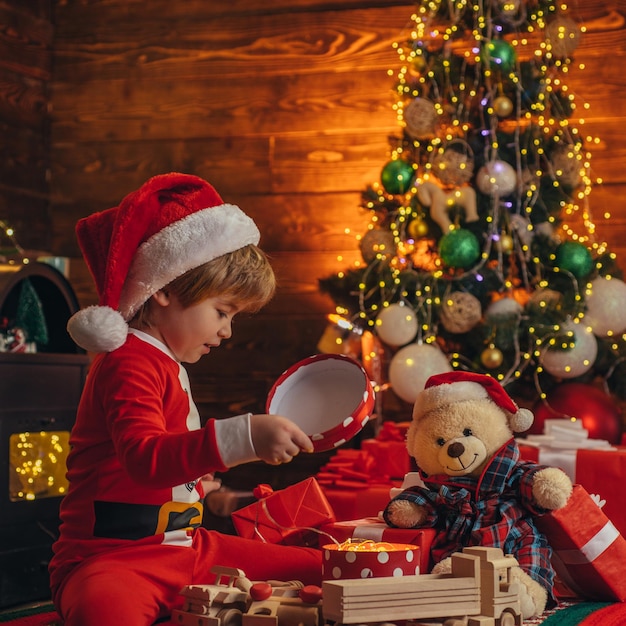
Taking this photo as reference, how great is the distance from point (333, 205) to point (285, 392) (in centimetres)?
170

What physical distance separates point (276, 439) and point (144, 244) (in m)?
0.43

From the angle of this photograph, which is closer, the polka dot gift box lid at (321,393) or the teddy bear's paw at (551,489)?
the polka dot gift box lid at (321,393)

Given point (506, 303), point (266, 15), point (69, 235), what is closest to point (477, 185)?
point (506, 303)

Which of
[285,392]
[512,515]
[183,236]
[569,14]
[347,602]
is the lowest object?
[512,515]

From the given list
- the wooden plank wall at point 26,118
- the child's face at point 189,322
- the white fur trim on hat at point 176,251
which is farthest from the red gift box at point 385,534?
the wooden plank wall at point 26,118

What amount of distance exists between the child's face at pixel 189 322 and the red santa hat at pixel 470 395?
42 cm

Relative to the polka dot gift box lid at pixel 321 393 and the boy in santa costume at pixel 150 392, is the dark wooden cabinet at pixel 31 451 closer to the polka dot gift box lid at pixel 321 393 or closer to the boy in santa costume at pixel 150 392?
the boy in santa costume at pixel 150 392

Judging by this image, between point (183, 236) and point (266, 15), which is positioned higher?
point (266, 15)

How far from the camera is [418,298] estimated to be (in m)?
2.55

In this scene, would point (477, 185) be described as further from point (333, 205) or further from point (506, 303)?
point (333, 205)

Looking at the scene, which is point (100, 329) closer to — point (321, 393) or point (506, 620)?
point (321, 393)

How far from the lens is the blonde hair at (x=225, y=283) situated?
59.7 inches

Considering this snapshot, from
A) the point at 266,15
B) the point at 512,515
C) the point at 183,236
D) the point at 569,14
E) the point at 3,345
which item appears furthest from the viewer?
the point at 266,15

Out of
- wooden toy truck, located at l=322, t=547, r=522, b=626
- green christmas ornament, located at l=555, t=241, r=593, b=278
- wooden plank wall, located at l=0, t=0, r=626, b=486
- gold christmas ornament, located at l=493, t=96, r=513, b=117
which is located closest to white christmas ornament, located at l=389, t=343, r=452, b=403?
green christmas ornament, located at l=555, t=241, r=593, b=278
